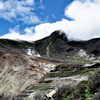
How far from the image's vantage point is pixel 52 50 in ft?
237

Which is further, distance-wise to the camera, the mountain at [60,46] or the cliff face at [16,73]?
the mountain at [60,46]

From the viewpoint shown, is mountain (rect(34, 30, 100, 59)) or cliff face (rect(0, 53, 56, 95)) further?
mountain (rect(34, 30, 100, 59))

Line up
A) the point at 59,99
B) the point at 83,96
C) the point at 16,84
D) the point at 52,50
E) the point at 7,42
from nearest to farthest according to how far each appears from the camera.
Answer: the point at 83,96 < the point at 59,99 < the point at 16,84 < the point at 7,42 < the point at 52,50

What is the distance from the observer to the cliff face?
73.9 feet

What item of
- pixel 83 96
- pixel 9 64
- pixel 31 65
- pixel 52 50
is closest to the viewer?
pixel 83 96

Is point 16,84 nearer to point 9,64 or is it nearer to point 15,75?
point 15,75

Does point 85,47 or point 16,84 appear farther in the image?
point 85,47

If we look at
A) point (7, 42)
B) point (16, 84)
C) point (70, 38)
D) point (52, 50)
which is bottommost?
point (16, 84)

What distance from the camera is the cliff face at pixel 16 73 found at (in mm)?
22516

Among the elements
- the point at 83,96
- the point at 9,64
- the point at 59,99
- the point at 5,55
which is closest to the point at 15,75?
the point at 9,64

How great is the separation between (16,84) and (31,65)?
816 centimetres

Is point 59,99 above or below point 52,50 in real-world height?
below

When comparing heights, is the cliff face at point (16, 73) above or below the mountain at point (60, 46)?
below

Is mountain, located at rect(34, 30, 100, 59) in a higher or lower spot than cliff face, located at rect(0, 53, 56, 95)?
higher
